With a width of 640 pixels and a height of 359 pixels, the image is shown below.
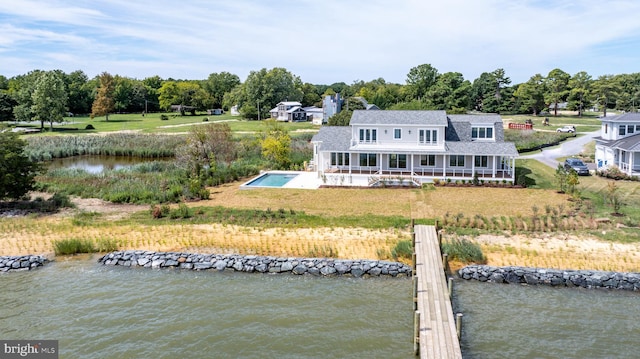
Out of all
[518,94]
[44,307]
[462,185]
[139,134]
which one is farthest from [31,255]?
[518,94]

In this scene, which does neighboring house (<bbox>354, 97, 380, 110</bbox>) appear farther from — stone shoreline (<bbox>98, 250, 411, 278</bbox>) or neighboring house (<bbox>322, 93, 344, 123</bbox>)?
stone shoreline (<bbox>98, 250, 411, 278</bbox>)

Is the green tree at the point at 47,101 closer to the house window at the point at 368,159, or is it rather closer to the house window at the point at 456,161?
the house window at the point at 368,159

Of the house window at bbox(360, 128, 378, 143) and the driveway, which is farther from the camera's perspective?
the driveway

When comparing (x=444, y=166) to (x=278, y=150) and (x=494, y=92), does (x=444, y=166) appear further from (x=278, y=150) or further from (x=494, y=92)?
(x=494, y=92)

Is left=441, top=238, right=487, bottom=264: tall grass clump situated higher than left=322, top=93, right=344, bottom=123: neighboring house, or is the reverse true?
left=322, top=93, right=344, bottom=123: neighboring house

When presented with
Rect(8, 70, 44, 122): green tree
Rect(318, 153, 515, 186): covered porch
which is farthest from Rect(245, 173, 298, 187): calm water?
Rect(8, 70, 44, 122): green tree

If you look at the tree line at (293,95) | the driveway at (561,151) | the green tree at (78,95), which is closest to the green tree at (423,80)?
the tree line at (293,95)

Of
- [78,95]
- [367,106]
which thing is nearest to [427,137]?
[367,106]
